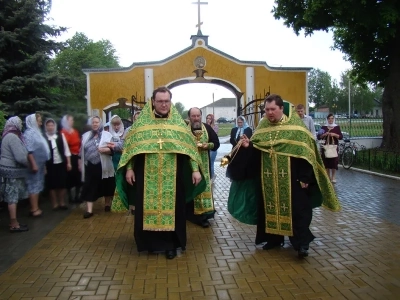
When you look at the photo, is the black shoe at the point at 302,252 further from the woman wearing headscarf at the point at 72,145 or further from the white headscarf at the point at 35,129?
the woman wearing headscarf at the point at 72,145

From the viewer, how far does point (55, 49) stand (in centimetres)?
1217

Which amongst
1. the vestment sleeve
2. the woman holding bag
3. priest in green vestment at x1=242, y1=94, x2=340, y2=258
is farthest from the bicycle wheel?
the vestment sleeve

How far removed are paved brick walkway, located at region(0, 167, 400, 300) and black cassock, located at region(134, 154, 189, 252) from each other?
0.47ft

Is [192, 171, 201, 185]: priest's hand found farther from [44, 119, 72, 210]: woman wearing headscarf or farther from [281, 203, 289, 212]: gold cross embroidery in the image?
[44, 119, 72, 210]: woman wearing headscarf

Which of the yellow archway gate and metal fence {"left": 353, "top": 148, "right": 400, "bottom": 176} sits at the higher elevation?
the yellow archway gate

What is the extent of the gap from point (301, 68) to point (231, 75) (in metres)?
3.07

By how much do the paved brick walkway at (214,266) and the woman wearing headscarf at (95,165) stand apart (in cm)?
70

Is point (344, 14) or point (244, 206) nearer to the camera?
point (244, 206)

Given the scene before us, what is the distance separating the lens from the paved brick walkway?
4359 millimetres

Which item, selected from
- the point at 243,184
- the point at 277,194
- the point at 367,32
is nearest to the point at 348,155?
the point at 367,32

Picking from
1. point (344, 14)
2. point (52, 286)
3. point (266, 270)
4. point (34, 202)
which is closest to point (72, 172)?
point (34, 202)

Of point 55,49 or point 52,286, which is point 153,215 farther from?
Result: point 55,49

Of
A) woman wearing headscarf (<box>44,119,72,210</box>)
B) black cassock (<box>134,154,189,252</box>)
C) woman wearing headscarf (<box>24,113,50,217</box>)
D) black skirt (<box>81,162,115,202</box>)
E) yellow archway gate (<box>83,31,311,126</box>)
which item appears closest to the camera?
black cassock (<box>134,154,189,252</box>)

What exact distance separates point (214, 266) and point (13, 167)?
365 cm
